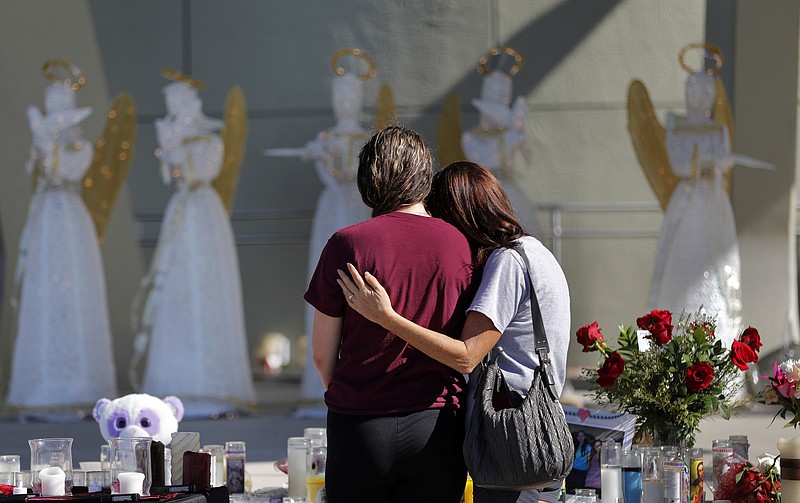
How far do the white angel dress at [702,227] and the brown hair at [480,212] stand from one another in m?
4.13

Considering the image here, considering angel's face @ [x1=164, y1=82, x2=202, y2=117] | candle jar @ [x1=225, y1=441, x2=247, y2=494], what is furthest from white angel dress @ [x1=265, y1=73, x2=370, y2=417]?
candle jar @ [x1=225, y1=441, x2=247, y2=494]

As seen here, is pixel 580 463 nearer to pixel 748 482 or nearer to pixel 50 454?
pixel 748 482

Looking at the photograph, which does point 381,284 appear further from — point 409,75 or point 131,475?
point 409,75

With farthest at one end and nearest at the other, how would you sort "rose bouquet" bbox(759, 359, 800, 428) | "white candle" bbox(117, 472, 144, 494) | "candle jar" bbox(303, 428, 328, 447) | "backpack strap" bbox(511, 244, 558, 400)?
"candle jar" bbox(303, 428, 328, 447)
"rose bouquet" bbox(759, 359, 800, 428)
"white candle" bbox(117, 472, 144, 494)
"backpack strap" bbox(511, 244, 558, 400)

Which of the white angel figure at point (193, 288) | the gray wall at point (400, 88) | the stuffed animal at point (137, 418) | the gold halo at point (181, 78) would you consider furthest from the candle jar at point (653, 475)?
the gray wall at point (400, 88)

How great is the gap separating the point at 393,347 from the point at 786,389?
108 centimetres

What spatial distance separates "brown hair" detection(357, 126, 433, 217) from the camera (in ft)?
5.99

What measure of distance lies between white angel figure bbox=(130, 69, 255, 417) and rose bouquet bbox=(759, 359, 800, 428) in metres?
3.77

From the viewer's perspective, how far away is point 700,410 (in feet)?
8.20

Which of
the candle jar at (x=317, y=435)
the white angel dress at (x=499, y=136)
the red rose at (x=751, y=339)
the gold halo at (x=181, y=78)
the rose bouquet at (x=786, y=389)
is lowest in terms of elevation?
the candle jar at (x=317, y=435)

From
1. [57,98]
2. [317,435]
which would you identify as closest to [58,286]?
[57,98]

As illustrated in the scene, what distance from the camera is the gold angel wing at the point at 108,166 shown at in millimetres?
6039

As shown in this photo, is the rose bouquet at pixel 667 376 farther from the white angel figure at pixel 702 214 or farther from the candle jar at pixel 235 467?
the white angel figure at pixel 702 214

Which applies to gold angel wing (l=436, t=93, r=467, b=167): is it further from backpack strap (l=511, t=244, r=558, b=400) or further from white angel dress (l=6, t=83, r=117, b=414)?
backpack strap (l=511, t=244, r=558, b=400)
